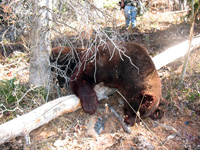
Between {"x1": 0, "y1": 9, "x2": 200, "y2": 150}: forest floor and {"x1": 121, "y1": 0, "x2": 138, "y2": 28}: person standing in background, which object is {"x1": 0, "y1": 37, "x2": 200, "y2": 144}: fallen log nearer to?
{"x1": 0, "y1": 9, "x2": 200, "y2": 150}: forest floor

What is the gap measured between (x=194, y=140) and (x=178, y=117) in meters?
0.65

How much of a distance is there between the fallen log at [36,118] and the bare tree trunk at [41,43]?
2.36 ft

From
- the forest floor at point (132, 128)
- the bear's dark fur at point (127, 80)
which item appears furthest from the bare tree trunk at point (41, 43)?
the bear's dark fur at point (127, 80)

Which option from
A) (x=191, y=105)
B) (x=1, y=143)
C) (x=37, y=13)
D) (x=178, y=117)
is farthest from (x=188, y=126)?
(x=37, y=13)

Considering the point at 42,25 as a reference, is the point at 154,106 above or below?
below

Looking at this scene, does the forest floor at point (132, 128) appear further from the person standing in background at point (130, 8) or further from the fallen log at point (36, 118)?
the person standing in background at point (130, 8)

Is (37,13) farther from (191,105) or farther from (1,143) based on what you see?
(191,105)

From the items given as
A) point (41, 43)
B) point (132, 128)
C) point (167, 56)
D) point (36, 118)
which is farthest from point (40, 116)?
point (167, 56)

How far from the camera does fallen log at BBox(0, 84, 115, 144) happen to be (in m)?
2.72

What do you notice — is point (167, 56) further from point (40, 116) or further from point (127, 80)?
point (40, 116)

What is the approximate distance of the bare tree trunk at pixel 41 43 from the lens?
11.4 feet

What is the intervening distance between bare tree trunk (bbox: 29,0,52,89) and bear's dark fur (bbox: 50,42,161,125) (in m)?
0.67

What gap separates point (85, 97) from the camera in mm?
3693

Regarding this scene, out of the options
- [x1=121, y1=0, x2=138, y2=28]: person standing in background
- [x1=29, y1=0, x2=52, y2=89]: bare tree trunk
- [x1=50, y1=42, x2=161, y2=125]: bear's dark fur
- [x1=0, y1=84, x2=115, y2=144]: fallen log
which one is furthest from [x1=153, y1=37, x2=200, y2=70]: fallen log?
[x1=121, y1=0, x2=138, y2=28]: person standing in background
